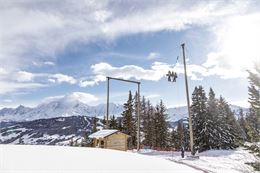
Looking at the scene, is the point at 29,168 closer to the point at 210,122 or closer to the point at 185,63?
the point at 185,63

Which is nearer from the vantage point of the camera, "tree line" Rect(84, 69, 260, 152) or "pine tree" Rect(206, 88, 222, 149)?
"tree line" Rect(84, 69, 260, 152)

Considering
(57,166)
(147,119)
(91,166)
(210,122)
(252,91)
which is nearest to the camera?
(57,166)

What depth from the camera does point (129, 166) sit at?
10.8 metres

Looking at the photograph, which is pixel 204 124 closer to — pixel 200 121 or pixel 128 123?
pixel 200 121

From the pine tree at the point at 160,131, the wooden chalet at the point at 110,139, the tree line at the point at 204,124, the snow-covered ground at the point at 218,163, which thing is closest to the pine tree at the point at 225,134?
the tree line at the point at 204,124

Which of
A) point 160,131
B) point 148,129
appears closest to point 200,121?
point 160,131

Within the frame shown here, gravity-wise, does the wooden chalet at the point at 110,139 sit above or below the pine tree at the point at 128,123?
below

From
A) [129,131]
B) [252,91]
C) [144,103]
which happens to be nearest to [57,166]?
[252,91]

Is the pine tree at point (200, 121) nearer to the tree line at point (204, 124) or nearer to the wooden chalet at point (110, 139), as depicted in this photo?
the tree line at point (204, 124)

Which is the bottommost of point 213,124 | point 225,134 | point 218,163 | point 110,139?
point 218,163

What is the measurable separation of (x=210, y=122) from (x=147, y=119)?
89.8ft

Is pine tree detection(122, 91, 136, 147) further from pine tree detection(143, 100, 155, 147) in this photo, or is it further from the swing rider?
the swing rider

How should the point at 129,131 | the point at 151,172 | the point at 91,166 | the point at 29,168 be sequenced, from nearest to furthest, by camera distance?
the point at 29,168, the point at 91,166, the point at 151,172, the point at 129,131

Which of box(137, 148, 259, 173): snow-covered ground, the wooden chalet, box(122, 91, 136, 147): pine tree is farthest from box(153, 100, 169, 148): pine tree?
box(137, 148, 259, 173): snow-covered ground
